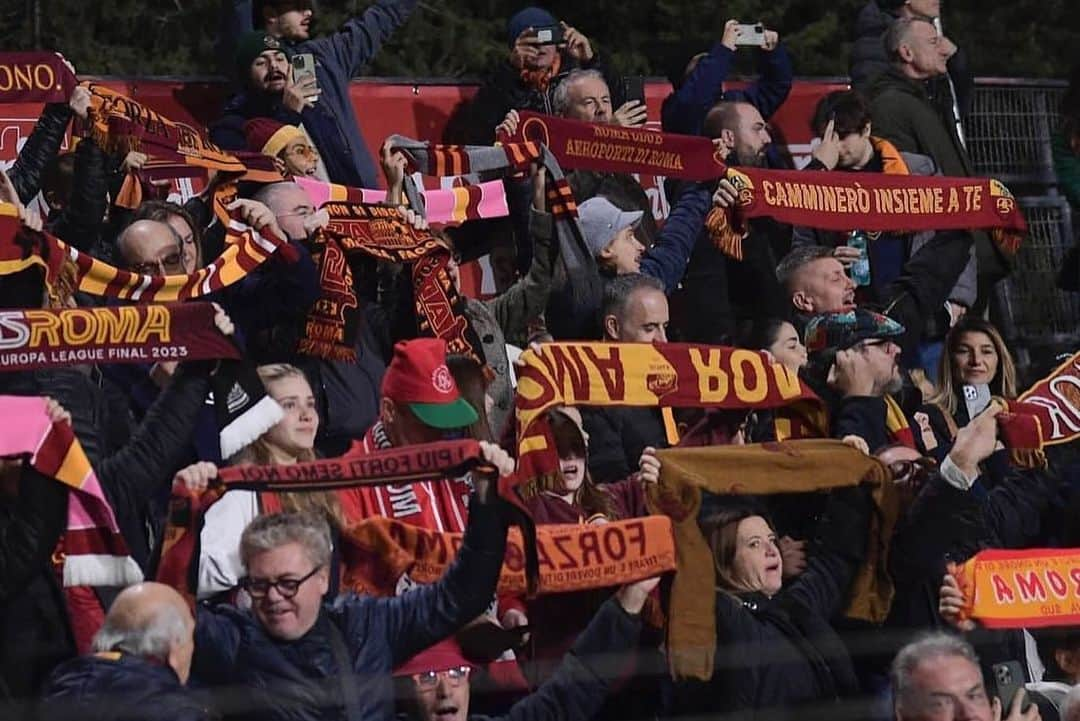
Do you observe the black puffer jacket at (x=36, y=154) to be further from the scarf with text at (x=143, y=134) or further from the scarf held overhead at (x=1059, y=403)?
the scarf held overhead at (x=1059, y=403)

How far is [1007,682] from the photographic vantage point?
9273 mm

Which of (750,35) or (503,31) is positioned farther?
(503,31)

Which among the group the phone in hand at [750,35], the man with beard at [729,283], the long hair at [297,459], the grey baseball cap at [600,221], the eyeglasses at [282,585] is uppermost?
the phone in hand at [750,35]

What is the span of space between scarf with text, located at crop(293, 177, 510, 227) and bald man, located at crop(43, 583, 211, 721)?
11.4 feet

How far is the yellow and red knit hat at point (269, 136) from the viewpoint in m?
11.1

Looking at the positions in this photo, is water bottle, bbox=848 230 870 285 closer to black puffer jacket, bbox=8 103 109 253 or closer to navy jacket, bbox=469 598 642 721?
black puffer jacket, bbox=8 103 109 253

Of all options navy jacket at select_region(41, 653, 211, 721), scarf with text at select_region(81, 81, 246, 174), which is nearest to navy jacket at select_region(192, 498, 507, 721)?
navy jacket at select_region(41, 653, 211, 721)

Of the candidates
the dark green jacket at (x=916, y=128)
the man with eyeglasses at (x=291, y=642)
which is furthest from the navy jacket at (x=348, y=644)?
the dark green jacket at (x=916, y=128)

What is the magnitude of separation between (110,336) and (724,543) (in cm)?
195

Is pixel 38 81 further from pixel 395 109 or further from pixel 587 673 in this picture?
pixel 587 673

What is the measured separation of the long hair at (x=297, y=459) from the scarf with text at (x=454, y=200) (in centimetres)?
169

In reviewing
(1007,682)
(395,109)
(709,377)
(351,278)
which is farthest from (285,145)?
(1007,682)

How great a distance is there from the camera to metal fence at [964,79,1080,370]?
14.1m

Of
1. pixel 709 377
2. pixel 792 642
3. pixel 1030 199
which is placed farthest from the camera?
pixel 1030 199
